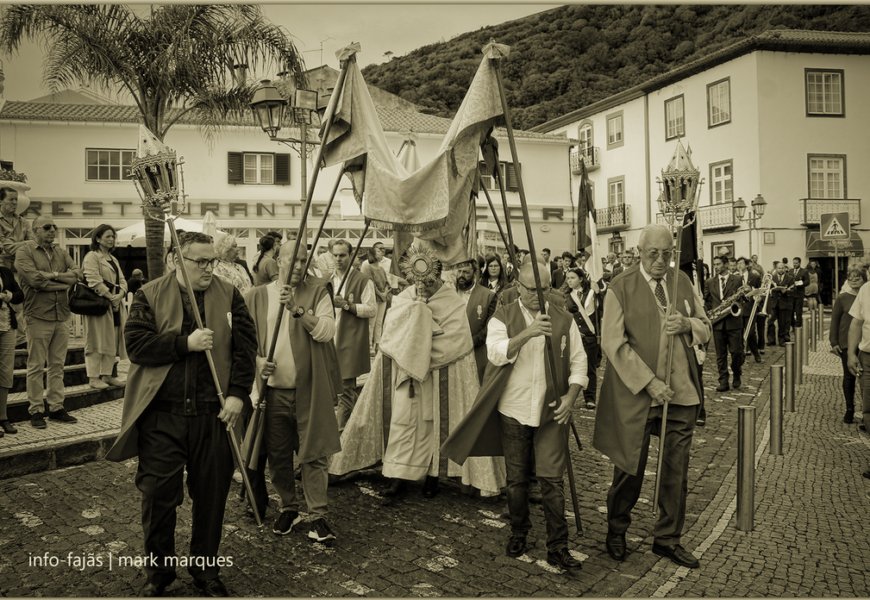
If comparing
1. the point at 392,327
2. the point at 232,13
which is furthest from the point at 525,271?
the point at 232,13

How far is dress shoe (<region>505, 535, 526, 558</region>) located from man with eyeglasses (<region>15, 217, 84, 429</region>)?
5.22m

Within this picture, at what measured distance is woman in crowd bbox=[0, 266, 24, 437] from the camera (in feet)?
23.2

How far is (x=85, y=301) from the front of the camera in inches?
338

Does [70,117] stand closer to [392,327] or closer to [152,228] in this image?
[152,228]

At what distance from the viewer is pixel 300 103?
361 inches

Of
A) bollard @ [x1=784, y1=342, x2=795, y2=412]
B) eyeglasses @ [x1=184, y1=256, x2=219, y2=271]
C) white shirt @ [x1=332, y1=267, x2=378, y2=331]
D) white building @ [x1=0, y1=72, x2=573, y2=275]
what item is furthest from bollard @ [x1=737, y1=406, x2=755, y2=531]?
white building @ [x1=0, y1=72, x2=573, y2=275]

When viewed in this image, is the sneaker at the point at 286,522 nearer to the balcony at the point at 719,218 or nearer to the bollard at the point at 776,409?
the bollard at the point at 776,409

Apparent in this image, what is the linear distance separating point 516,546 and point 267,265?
4.93 metres

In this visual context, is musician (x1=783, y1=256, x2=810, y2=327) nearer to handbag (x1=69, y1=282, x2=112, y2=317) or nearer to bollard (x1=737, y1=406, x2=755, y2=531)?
bollard (x1=737, y1=406, x2=755, y2=531)

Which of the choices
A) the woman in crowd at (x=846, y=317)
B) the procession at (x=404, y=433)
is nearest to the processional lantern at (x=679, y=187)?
the procession at (x=404, y=433)

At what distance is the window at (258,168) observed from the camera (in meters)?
28.8

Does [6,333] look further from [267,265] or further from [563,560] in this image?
[563,560]

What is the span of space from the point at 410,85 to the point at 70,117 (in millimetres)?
14214

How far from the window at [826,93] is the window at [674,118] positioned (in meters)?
5.64
